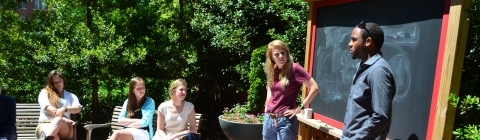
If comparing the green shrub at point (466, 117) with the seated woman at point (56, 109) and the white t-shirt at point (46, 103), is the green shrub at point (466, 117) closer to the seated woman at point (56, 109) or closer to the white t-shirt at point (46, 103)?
the seated woman at point (56, 109)

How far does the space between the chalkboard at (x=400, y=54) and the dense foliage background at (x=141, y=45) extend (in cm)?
173

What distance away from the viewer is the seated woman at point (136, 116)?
4.31 m

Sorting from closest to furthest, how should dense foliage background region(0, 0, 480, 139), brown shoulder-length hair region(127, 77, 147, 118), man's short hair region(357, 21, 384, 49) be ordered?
1. man's short hair region(357, 21, 384, 49)
2. brown shoulder-length hair region(127, 77, 147, 118)
3. dense foliage background region(0, 0, 480, 139)

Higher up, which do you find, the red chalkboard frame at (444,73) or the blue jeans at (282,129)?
the red chalkboard frame at (444,73)

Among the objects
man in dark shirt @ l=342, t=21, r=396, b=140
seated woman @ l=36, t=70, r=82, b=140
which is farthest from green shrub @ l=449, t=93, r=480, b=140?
seated woman @ l=36, t=70, r=82, b=140

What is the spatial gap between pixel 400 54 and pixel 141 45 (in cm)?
479

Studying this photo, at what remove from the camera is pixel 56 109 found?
454 cm

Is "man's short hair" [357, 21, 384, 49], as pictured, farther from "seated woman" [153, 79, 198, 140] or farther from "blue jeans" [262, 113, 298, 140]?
"seated woman" [153, 79, 198, 140]

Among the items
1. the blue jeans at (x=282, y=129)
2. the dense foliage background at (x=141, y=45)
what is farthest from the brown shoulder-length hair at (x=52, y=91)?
the blue jeans at (x=282, y=129)

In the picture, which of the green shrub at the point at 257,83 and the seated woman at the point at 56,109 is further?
the green shrub at the point at 257,83

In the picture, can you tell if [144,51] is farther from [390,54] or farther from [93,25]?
[390,54]

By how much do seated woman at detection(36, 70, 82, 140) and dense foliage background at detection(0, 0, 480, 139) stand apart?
1466mm

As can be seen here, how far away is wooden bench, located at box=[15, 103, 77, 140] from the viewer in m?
4.79

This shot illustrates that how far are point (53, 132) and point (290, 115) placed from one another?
252 centimetres
